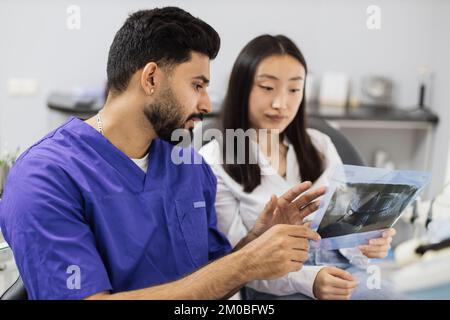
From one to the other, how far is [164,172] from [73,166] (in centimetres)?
18

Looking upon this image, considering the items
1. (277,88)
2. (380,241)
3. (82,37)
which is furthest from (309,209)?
(82,37)

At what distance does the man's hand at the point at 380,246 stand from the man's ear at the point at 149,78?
468mm

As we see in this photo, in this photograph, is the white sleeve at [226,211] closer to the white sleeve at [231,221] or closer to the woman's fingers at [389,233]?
the white sleeve at [231,221]

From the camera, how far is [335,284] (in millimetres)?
948

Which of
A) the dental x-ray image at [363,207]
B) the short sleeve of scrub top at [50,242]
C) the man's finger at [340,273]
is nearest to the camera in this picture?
the short sleeve of scrub top at [50,242]

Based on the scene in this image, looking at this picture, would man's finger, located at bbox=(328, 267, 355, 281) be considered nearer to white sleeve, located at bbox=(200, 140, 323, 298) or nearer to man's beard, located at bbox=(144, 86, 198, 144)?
white sleeve, located at bbox=(200, 140, 323, 298)

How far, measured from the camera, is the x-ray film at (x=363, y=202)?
2.76 ft

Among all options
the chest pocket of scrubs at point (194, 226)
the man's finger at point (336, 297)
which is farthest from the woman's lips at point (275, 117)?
the man's finger at point (336, 297)

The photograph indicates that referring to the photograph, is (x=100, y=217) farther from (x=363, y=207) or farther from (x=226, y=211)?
(x=363, y=207)

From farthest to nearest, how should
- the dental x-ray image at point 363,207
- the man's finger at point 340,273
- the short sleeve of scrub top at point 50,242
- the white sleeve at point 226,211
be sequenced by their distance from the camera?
the white sleeve at point 226,211 → the man's finger at point 340,273 → the dental x-ray image at point 363,207 → the short sleeve of scrub top at point 50,242

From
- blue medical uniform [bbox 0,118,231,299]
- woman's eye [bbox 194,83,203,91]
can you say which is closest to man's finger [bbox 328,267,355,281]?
blue medical uniform [bbox 0,118,231,299]

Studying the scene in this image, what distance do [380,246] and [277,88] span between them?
1.19ft

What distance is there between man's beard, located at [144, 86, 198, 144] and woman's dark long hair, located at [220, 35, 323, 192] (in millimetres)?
192
